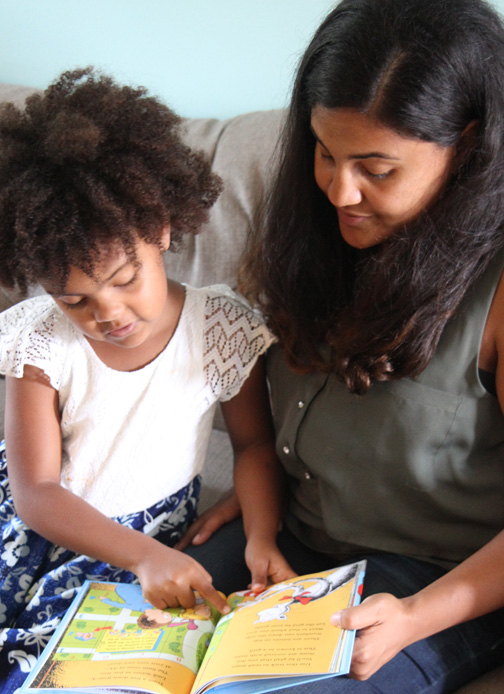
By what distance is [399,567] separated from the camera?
992mm

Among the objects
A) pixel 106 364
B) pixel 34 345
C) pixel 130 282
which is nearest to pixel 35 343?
pixel 34 345

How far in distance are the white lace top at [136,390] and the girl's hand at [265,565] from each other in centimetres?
19

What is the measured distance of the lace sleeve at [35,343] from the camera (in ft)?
3.44

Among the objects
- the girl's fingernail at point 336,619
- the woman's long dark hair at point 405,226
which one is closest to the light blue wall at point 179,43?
the woman's long dark hair at point 405,226

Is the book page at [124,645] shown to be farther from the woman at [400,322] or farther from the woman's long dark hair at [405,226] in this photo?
the woman's long dark hair at [405,226]

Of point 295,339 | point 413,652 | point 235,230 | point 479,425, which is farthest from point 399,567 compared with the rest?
point 235,230

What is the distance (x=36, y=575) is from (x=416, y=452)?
0.66m

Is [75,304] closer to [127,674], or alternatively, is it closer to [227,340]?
[227,340]

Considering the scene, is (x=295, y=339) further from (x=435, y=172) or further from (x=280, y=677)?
(x=280, y=677)

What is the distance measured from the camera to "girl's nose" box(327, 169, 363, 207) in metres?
0.86

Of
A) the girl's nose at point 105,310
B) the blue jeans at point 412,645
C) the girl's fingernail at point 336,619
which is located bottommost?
the blue jeans at point 412,645

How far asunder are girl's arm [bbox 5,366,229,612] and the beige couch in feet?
1.24

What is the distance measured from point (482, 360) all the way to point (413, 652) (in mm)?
403

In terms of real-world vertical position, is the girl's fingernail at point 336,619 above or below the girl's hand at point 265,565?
above
